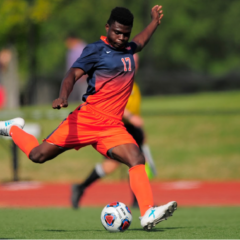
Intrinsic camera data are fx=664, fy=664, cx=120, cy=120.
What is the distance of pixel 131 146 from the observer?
22.3 ft

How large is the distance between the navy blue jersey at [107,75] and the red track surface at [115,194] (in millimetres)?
5181

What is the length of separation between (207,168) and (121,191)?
323 centimetres

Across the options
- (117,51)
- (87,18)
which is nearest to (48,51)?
(87,18)

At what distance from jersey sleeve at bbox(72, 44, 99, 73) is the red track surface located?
17.8ft

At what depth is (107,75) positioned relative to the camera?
6.84 metres

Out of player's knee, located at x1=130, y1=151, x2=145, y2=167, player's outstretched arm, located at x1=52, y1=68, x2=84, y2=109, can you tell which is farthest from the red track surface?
player's outstretched arm, located at x1=52, y1=68, x2=84, y2=109

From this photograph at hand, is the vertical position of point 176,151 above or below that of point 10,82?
below

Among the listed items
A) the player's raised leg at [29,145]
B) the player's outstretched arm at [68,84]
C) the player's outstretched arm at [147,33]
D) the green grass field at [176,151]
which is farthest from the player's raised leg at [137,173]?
the green grass field at [176,151]

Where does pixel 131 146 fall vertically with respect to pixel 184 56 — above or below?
above

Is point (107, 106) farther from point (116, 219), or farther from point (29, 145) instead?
point (116, 219)

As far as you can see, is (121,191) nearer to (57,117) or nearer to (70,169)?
(70,169)

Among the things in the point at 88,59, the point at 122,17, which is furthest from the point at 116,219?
the point at 122,17

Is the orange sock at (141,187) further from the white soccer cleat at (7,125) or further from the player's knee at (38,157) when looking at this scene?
the white soccer cleat at (7,125)

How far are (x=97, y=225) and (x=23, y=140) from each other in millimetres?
1394
